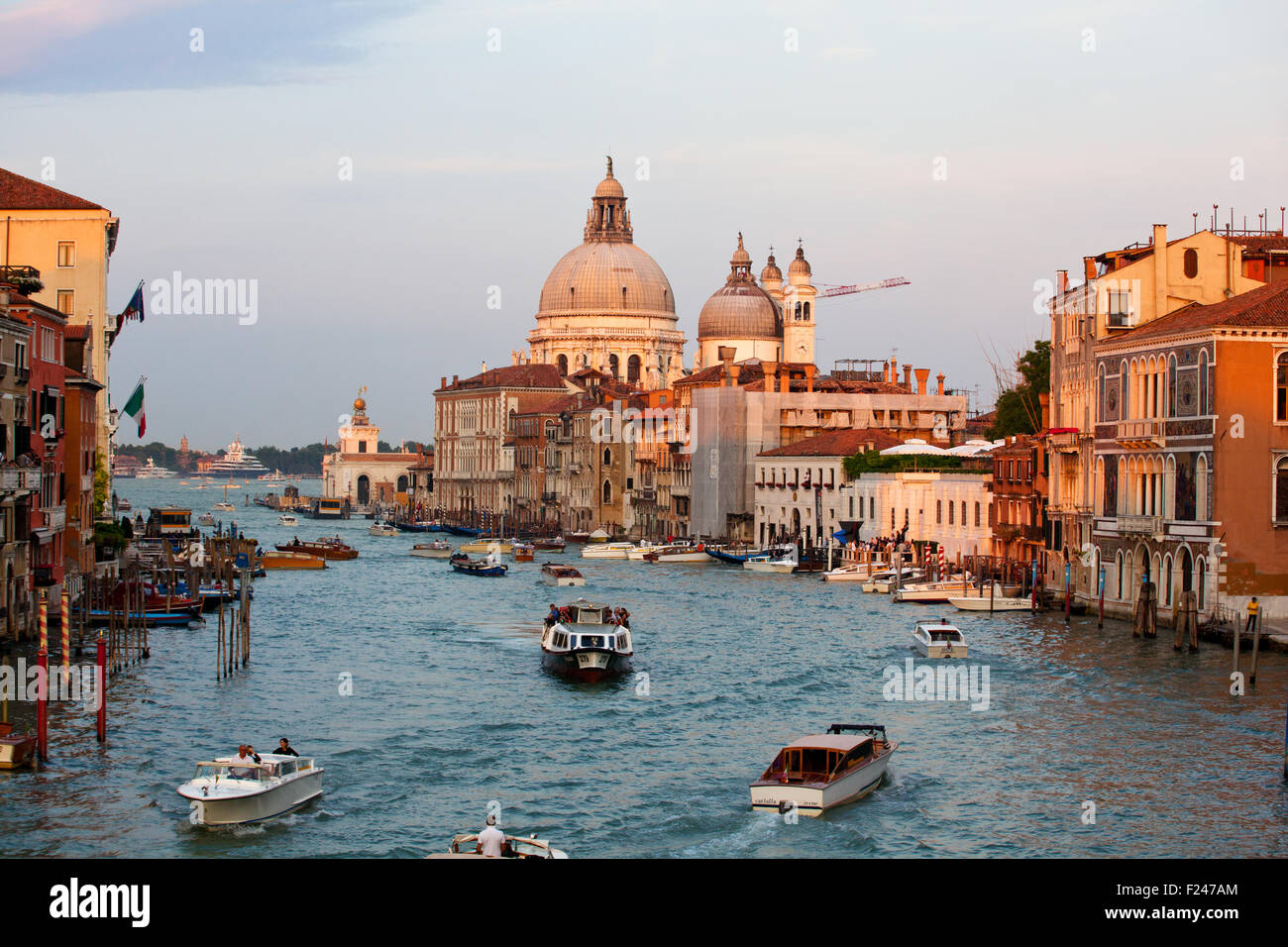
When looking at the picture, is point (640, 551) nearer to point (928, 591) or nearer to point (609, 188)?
point (928, 591)

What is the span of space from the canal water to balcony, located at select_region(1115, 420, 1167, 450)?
13.0 feet

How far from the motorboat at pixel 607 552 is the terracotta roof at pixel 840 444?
7.98m

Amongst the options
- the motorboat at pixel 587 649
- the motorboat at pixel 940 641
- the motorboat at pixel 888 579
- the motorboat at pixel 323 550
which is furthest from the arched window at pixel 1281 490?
the motorboat at pixel 323 550

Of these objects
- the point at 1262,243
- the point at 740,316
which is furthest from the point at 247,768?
the point at 740,316

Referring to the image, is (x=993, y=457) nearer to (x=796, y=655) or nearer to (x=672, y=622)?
(x=672, y=622)

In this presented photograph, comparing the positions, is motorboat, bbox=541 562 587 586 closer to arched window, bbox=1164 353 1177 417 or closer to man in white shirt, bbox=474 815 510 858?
arched window, bbox=1164 353 1177 417

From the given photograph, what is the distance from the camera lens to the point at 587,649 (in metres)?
31.1

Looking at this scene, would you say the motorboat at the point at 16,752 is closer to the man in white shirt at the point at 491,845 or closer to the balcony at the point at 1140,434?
the man in white shirt at the point at 491,845

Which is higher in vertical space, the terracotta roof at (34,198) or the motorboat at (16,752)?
the terracotta roof at (34,198)

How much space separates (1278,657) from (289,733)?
16872 mm

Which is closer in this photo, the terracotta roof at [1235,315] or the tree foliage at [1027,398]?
the terracotta roof at [1235,315]

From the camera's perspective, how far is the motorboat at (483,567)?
65.0 m

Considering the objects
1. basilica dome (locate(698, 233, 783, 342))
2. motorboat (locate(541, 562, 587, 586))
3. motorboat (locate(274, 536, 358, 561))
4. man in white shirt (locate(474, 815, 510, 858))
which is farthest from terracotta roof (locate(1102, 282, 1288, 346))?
basilica dome (locate(698, 233, 783, 342))

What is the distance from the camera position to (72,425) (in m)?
36.7
